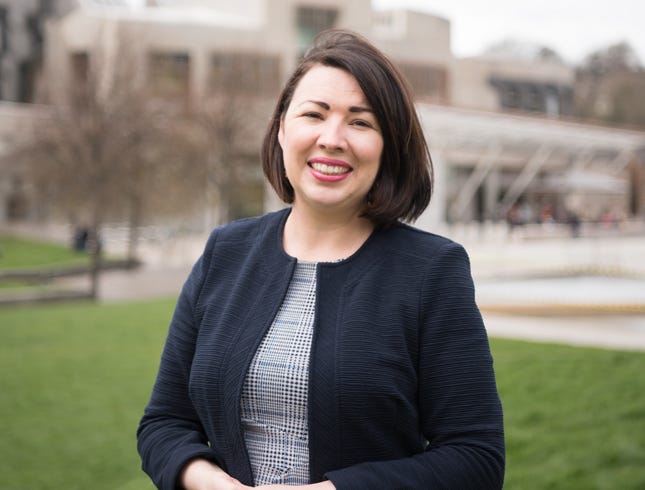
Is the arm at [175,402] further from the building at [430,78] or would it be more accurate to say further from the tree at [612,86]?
the tree at [612,86]

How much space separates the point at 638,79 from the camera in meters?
73.7

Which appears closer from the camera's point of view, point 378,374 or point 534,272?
point 378,374

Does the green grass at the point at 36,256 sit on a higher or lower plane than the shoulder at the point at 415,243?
lower

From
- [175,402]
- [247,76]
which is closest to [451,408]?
[175,402]

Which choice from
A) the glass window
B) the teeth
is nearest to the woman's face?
the teeth

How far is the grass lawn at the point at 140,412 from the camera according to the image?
17.4 feet

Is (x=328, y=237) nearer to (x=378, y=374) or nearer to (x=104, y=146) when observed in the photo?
→ (x=378, y=374)

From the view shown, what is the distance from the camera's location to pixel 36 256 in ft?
96.0

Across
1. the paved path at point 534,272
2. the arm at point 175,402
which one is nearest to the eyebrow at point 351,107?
the arm at point 175,402

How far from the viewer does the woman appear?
194 cm

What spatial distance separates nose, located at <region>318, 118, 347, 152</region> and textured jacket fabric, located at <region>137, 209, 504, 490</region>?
265 millimetres

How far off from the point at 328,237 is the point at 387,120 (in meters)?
0.36

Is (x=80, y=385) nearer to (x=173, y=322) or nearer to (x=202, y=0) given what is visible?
(x=173, y=322)

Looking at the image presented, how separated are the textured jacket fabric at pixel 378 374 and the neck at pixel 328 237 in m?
0.05
